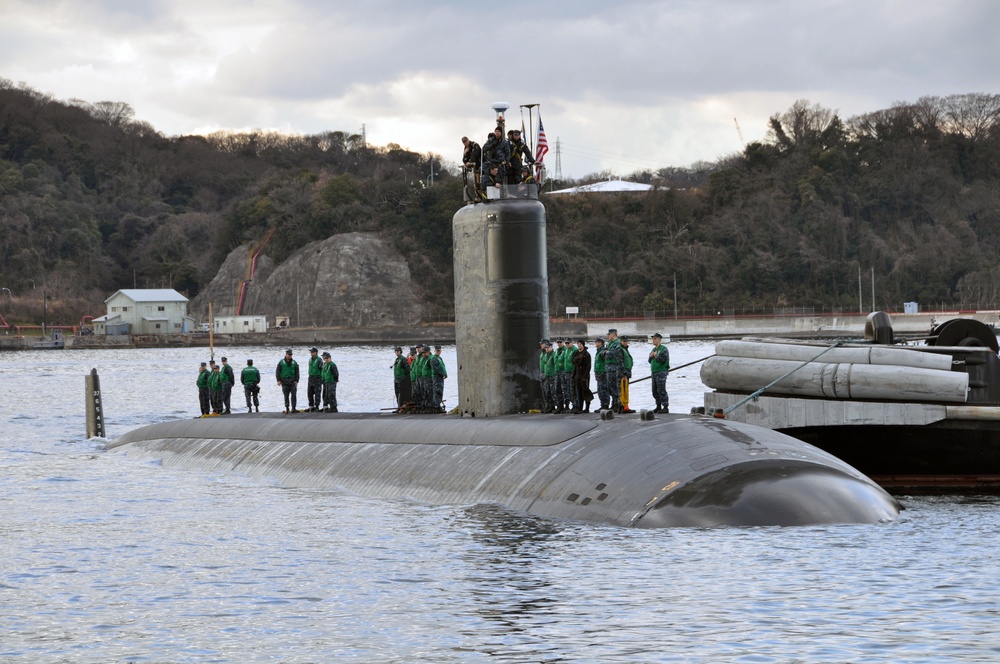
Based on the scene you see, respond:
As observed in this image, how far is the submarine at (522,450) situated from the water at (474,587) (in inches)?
11.5

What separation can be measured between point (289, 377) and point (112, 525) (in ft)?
39.5

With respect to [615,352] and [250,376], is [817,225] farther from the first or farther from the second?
[615,352]

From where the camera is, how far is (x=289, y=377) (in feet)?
102

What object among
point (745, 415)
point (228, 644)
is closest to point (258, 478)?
point (745, 415)

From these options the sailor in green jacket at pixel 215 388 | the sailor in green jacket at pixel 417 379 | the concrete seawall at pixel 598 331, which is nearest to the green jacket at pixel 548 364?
the sailor in green jacket at pixel 417 379

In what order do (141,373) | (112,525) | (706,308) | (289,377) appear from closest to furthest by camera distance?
(112,525)
(289,377)
(141,373)
(706,308)

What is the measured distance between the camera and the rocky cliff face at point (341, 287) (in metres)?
133

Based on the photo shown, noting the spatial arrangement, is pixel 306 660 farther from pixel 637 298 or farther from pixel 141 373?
pixel 637 298

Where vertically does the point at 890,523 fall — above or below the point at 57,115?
below

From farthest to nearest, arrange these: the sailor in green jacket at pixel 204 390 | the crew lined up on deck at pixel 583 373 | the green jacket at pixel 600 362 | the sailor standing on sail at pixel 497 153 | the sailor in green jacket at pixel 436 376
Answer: the sailor in green jacket at pixel 204 390, the sailor in green jacket at pixel 436 376, the green jacket at pixel 600 362, the crew lined up on deck at pixel 583 373, the sailor standing on sail at pixel 497 153

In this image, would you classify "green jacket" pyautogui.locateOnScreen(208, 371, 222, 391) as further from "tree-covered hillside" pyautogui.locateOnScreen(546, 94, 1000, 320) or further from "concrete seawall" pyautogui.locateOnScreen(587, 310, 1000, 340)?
"tree-covered hillside" pyautogui.locateOnScreen(546, 94, 1000, 320)

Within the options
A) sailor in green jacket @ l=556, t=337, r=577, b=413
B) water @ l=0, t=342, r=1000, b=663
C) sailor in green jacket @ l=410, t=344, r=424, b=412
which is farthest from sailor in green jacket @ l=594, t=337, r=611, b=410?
water @ l=0, t=342, r=1000, b=663

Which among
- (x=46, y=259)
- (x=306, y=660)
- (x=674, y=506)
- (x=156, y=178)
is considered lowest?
(x=306, y=660)

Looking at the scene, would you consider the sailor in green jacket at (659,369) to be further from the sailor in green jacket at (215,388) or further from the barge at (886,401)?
the sailor in green jacket at (215,388)
